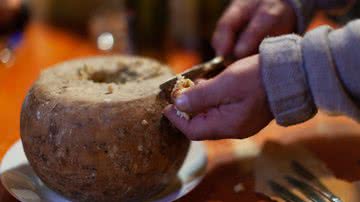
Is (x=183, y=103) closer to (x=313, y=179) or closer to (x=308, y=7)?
(x=313, y=179)

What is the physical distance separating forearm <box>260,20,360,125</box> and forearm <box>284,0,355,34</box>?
12.3 inches

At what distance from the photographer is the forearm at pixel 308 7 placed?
967 mm

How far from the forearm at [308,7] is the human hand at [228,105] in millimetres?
341

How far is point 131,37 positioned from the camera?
1306 mm

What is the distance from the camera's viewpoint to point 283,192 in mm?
759

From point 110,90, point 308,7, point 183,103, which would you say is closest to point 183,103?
point 183,103

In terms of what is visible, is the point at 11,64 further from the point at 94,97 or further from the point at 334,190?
the point at 334,190

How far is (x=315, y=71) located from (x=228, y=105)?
123mm

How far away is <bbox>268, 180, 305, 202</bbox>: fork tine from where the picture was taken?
74cm

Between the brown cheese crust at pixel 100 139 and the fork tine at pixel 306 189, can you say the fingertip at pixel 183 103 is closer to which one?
the brown cheese crust at pixel 100 139

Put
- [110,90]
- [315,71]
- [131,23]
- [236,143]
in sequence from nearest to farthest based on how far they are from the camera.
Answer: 1. [315,71]
2. [110,90]
3. [236,143]
4. [131,23]

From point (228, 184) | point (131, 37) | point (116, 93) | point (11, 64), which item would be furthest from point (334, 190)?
point (11, 64)

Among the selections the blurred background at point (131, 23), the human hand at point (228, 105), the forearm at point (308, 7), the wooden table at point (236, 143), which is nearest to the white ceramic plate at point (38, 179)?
the wooden table at point (236, 143)

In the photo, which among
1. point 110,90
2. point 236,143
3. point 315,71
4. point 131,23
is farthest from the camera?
point 131,23
